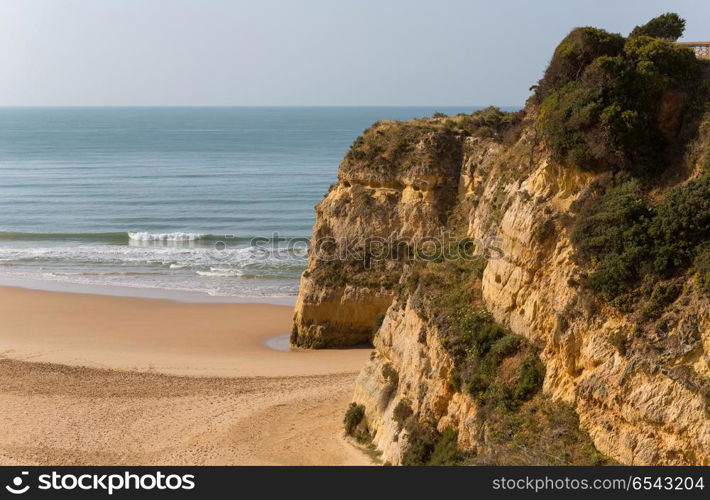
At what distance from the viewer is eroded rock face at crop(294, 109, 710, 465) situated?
15.9 meters

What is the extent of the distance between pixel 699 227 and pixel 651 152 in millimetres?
2662

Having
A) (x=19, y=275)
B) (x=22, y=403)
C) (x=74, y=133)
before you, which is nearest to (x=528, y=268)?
(x=22, y=403)

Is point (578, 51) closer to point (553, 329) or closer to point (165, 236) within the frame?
point (553, 329)

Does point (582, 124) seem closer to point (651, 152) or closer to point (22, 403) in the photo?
point (651, 152)

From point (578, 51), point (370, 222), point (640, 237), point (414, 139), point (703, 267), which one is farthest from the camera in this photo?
point (414, 139)

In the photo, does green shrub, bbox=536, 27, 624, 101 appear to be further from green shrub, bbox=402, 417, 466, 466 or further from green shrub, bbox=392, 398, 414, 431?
green shrub, bbox=402, 417, 466, 466

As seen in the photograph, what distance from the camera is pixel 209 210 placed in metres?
71.2

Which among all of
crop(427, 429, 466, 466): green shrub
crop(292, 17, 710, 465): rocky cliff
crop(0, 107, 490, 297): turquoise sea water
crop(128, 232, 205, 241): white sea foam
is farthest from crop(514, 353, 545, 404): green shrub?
crop(128, 232, 205, 241): white sea foam

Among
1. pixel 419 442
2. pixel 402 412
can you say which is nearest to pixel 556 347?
pixel 419 442

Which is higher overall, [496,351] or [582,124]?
[582,124]

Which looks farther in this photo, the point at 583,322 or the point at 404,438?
the point at 404,438

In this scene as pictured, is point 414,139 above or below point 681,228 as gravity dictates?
above

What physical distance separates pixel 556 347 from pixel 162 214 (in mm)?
54842

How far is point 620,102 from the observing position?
66.5 feet
